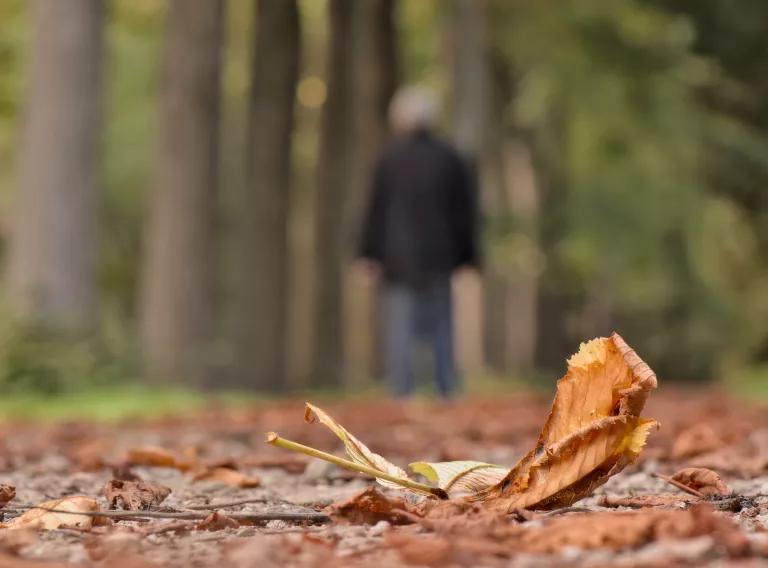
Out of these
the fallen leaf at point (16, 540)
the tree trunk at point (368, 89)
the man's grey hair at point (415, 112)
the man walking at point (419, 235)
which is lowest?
the fallen leaf at point (16, 540)

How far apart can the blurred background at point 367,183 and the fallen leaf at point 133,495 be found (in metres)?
7.22

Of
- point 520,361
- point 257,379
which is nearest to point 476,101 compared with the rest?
point 257,379

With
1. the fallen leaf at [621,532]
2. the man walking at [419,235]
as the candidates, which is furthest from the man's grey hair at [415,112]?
the fallen leaf at [621,532]

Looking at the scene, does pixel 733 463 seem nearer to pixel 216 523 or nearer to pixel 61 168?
pixel 216 523

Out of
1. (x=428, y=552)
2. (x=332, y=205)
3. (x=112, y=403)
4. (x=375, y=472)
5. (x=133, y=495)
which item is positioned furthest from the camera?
(x=332, y=205)

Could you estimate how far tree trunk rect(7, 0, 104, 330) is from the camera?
11.2 metres

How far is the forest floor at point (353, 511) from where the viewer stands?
6.89ft

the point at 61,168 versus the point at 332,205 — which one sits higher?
the point at 332,205

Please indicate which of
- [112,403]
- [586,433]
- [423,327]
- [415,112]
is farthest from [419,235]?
[586,433]

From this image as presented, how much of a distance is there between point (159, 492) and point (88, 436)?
316 cm

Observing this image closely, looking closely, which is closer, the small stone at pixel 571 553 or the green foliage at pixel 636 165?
the small stone at pixel 571 553

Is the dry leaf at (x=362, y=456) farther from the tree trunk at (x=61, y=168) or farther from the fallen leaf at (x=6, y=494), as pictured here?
the tree trunk at (x=61, y=168)

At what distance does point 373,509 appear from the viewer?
8.57 ft

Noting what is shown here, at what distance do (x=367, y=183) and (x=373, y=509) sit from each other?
14326mm
